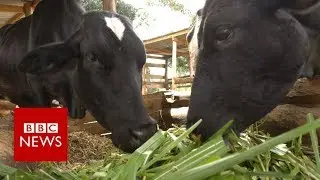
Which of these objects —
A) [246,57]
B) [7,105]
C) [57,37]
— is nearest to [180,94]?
[57,37]

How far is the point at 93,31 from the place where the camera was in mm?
2465

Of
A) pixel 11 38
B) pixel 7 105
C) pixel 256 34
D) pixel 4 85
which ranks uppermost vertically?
pixel 256 34

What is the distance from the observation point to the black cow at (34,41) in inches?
122

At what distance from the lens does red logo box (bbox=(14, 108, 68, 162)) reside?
217 centimetres

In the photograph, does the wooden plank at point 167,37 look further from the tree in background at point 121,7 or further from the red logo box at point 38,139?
the red logo box at point 38,139

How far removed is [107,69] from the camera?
229 cm

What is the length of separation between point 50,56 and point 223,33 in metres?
1.30

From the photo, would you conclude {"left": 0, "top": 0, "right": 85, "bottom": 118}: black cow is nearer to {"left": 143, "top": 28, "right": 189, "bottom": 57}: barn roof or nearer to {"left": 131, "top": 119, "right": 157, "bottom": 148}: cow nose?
{"left": 131, "top": 119, "right": 157, "bottom": 148}: cow nose

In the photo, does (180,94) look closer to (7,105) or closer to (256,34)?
(256,34)

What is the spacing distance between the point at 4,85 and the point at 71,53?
134 cm

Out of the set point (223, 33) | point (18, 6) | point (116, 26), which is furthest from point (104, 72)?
point (18, 6)

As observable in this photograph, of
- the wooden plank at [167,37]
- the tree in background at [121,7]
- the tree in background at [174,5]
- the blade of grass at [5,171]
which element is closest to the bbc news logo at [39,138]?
the blade of grass at [5,171]

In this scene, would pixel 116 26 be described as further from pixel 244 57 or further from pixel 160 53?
pixel 160 53

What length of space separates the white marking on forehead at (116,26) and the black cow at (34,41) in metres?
0.71
